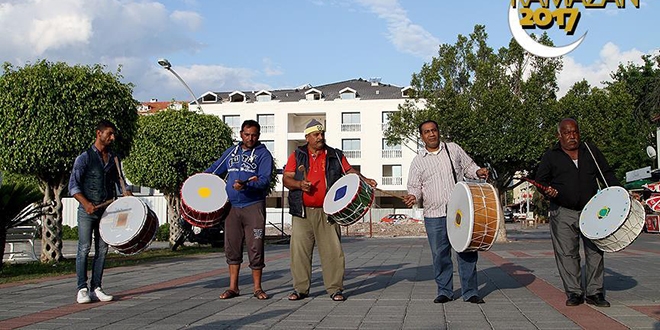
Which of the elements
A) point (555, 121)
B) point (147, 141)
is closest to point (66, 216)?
point (147, 141)

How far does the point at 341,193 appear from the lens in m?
7.63

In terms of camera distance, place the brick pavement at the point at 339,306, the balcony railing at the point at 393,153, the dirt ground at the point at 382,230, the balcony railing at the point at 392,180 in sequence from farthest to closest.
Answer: the balcony railing at the point at 393,153, the balcony railing at the point at 392,180, the dirt ground at the point at 382,230, the brick pavement at the point at 339,306

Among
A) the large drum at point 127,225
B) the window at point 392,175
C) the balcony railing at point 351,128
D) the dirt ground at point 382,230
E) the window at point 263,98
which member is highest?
the window at point 263,98

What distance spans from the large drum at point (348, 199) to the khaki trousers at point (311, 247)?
8.3 inches

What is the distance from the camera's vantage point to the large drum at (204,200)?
820cm

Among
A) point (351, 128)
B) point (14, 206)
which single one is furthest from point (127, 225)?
point (351, 128)

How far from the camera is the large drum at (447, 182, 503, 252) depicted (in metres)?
6.97

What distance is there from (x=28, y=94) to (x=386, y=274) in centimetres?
884

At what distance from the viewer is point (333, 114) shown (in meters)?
65.8

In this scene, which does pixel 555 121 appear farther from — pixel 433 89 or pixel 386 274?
pixel 386 274

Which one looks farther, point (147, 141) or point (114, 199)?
point (147, 141)

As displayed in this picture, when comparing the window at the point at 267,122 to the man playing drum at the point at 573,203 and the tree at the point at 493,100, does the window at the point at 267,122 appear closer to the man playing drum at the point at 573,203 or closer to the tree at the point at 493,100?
the tree at the point at 493,100

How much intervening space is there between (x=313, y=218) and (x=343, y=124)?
5777cm

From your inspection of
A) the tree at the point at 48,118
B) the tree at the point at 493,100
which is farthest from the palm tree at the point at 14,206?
the tree at the point at 493,100
